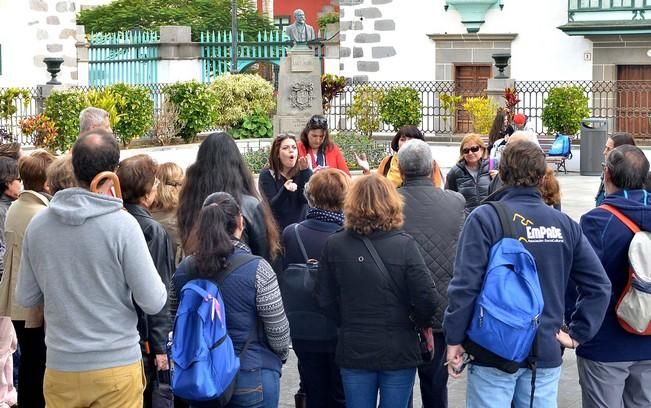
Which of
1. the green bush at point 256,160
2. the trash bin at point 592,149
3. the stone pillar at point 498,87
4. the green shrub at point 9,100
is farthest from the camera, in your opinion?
Answer: the stone pillar at point 498,87

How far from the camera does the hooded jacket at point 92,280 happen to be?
17.8 feet

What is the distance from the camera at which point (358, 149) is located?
A: 1994 centimetres

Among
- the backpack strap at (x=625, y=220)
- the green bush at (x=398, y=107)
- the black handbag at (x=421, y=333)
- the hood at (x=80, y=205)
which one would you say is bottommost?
the black handbag at (x=421, y=333)

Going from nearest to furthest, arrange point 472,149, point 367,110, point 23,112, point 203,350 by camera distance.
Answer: point 203,350 < point 472,149 < point 23,112 < point 367,110

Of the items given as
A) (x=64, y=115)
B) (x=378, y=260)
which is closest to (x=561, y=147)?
(x=64, y=115)

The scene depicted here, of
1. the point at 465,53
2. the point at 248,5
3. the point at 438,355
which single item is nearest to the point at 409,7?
the point at 465,53

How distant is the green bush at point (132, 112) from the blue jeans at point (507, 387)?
15.8 m

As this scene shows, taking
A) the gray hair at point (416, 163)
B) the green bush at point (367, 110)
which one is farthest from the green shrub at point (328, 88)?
the gray hair at point (416, 163)

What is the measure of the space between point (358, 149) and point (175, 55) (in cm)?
1160

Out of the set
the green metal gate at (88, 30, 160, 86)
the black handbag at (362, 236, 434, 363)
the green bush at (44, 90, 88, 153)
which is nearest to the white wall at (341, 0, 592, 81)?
the green metal gate at (88, 30, 160, 86)

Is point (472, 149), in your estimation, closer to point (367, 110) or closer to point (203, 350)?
point (203, 350)

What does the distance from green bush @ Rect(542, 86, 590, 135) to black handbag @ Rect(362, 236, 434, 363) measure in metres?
18.3

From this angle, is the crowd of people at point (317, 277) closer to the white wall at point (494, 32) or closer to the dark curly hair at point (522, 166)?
the dark curly hair at point (522, 166)

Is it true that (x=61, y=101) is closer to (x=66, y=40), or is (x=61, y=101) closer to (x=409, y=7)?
(x=66, y=40)
